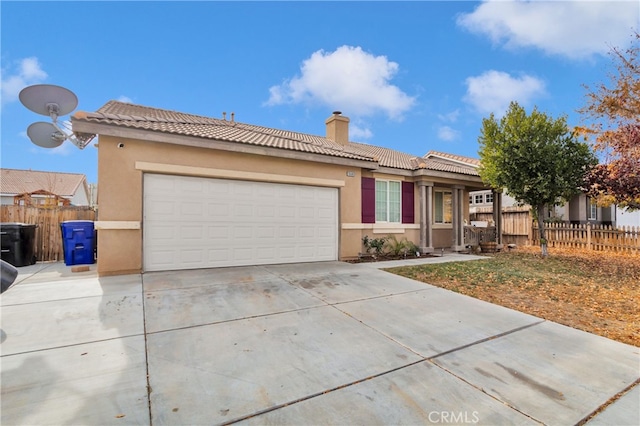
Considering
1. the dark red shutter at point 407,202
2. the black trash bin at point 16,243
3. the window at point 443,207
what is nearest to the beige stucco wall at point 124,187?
the black trash bin at point 16,243

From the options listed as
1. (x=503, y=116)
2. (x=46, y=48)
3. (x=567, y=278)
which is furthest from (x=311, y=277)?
(x=46, y=48)

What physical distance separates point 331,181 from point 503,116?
7.58m

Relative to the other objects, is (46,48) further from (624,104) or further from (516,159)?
(624,104)

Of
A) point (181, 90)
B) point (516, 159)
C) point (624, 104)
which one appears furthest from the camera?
point (181, 90)

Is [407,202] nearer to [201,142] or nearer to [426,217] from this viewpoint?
[426,217]

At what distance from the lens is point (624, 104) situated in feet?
30.5

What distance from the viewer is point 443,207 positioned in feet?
43.5

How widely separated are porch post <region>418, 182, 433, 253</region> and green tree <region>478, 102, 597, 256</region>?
2584 mm

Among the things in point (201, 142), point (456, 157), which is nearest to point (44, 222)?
point (201, 142)

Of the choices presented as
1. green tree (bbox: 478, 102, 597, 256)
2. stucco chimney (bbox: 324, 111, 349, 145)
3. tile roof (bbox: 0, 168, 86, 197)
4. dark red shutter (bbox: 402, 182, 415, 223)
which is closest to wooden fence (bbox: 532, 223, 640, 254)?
green tree (bbox: 478, 102, 597, 256)

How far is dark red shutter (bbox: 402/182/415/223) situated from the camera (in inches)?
459

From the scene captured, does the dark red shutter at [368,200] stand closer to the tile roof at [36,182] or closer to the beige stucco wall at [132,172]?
the beige stucco wall at [132,172]
